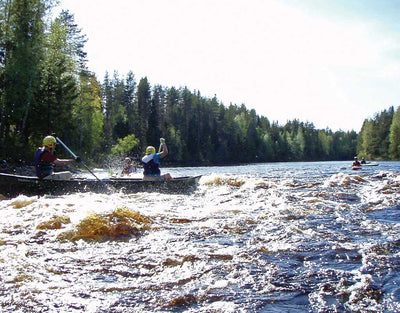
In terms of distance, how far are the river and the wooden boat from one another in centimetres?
248

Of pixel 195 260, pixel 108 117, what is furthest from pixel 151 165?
pixel 108 117

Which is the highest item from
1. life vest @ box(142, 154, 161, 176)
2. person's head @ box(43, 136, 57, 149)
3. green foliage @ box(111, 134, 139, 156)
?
green foliage @ box(111, 134, 139, 156)

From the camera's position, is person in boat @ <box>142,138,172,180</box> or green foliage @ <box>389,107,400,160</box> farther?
green foliage @ <box>389,107,400,160</box>

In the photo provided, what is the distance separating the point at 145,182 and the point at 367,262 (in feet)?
30.2

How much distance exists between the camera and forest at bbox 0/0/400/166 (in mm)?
24281

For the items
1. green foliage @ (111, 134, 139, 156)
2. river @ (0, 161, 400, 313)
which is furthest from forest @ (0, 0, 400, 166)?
river @ (0, 161, 400, 313)

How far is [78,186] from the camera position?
11422 mm

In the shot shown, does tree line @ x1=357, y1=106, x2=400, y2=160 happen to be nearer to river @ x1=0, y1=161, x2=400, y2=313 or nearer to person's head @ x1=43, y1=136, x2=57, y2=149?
river @ x1=0, y1=161, x2=400, y2=313

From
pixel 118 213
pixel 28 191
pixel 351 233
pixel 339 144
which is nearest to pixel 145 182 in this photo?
pixel 28 191

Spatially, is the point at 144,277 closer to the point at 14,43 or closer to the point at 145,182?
the point at 145,182

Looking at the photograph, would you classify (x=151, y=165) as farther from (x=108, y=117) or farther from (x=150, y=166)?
(x=108, y=117)

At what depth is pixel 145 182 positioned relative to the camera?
12.7 meters

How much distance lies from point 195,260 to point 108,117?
66438mm

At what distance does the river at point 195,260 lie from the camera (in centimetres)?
346
